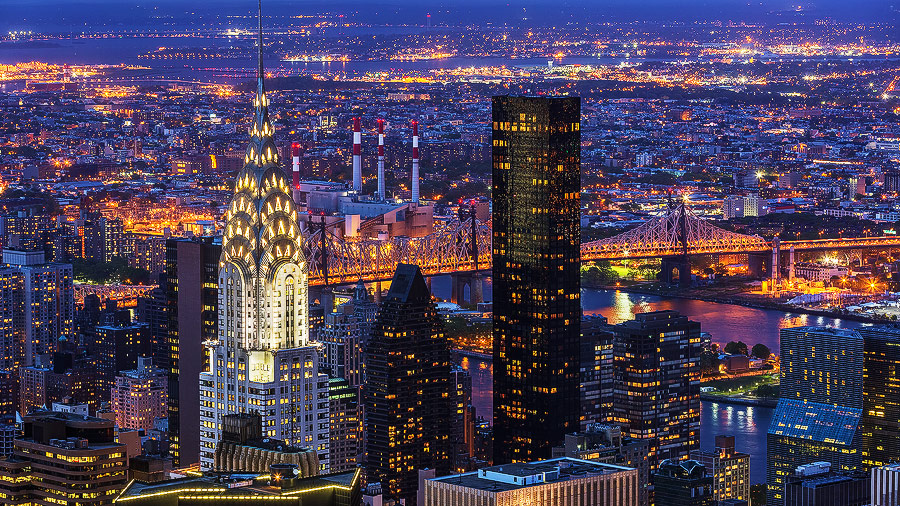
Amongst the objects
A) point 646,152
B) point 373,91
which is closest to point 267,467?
point 646,152

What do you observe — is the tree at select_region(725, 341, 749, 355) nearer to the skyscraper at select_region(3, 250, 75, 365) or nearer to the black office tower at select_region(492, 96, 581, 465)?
the black office tower at select_region(492, 96, 581, 465)

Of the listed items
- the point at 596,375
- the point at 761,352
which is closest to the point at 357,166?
the point at 761,352

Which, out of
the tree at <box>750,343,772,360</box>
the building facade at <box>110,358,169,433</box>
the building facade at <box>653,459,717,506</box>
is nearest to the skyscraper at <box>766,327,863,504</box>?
the building facade at <box>653,459,717,506</box>

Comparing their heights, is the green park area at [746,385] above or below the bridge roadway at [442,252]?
below

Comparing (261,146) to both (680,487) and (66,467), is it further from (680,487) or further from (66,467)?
(680,487)

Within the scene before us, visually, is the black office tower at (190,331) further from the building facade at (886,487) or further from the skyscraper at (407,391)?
the building facade at (886,487)

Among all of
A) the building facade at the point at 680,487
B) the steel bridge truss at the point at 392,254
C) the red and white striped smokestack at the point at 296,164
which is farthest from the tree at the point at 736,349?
the red and white striped smokestack at the point at 296,164
